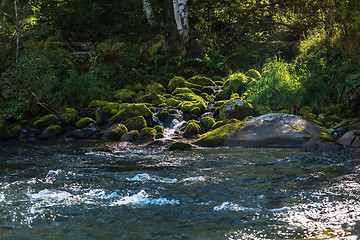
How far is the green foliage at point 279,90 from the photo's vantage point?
11.2m

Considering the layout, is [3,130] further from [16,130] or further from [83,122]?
[83,122]

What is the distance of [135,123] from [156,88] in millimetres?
3530

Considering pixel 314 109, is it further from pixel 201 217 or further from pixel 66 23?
pixel 66 23

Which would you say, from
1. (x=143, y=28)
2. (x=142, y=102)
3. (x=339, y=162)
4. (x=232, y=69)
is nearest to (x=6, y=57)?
(x=142, y=102)

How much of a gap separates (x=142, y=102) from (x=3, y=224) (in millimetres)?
9618

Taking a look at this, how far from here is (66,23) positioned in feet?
57.8

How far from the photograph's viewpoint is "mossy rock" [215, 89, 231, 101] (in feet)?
44.9

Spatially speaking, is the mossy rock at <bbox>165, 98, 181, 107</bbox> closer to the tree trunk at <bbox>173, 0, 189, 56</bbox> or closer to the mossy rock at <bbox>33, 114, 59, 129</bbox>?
the mossy rock at <bbox>33, 114, 59, 129</bbox>

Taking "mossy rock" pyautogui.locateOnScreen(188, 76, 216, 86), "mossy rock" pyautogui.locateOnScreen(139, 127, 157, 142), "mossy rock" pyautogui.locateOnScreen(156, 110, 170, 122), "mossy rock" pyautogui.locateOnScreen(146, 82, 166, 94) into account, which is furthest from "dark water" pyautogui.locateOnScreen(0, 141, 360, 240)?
"mossy rock" pyautogui.locateOnScreen(188, 76, 216, 86)

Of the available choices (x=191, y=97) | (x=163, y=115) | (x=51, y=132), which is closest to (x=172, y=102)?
(x=191, y=97)

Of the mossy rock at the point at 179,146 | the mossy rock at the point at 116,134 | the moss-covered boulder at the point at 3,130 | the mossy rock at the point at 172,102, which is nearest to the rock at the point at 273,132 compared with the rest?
the mossy rock at the point at 179,146

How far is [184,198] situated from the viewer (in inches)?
190

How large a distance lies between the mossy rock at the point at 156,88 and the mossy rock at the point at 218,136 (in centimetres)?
488

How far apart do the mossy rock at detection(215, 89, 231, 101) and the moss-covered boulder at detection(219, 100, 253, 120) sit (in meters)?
2.10
